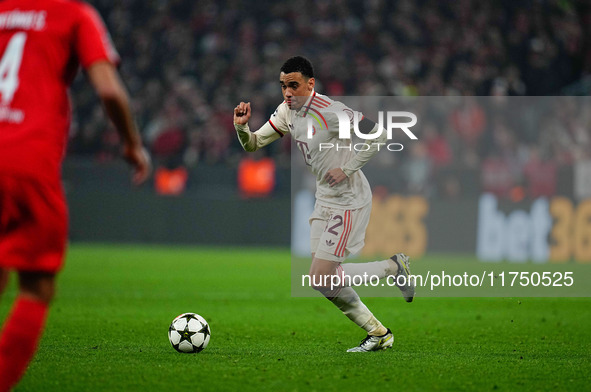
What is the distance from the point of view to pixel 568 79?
20562mm

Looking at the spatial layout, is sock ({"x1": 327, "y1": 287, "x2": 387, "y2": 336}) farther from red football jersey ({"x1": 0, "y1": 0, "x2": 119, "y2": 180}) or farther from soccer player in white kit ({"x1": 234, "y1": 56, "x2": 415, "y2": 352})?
red football jersey ({"x1": 0, "y1": 0, "x2": 119, "y2": 180})

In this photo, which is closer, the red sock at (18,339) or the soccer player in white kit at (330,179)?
the red sock at (18,339)

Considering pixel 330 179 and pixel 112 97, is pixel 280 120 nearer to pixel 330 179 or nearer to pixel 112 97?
pixel 330 179

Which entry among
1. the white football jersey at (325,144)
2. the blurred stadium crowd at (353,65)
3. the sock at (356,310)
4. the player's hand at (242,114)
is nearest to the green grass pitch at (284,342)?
the sock at (356,310)

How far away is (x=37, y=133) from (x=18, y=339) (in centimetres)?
88

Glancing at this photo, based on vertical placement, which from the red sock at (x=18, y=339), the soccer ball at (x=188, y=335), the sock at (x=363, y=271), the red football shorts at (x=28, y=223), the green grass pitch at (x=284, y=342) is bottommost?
the green grass pitch at (x=284, y=342)

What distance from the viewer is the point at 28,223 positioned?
365cm

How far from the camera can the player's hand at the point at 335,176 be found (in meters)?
6.66

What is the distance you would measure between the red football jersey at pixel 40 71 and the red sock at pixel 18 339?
23.2 inches

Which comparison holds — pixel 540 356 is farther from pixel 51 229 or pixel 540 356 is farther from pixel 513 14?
pixel 513 14

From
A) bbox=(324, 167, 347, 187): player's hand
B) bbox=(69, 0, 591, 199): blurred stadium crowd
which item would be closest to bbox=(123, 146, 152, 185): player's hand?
bbox=(324, 167, 347, 187): player's hand

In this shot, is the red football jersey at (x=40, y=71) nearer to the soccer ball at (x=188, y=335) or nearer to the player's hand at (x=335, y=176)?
the soccer ball at (x=188, y=335)

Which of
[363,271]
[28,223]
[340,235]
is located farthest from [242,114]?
[28,223]

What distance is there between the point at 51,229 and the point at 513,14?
65.7ft
